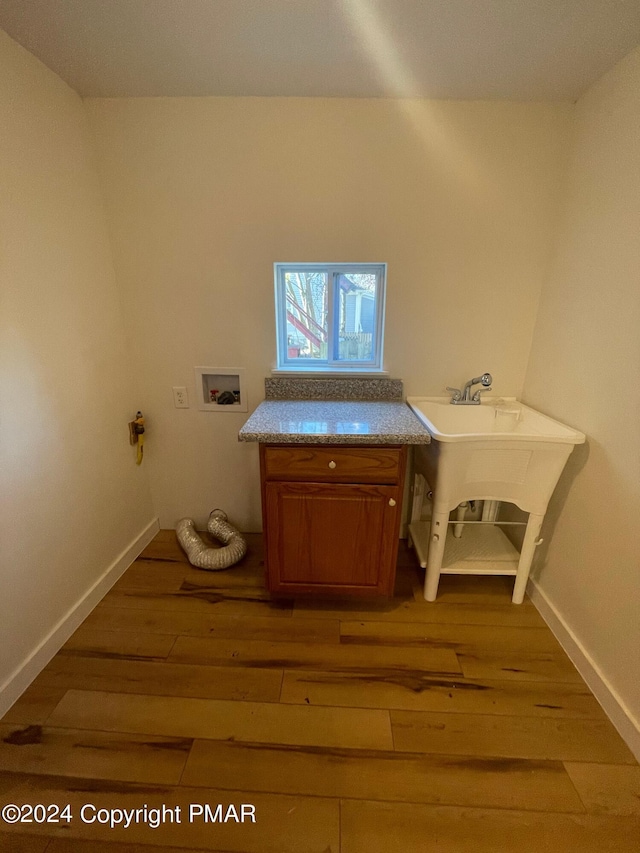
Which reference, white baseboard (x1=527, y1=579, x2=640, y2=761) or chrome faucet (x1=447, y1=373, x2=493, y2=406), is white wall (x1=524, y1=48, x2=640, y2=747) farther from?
chrome faucet (x1=447, y1=373, x2=493, y2=406)

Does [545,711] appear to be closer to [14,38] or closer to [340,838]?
[340,838]

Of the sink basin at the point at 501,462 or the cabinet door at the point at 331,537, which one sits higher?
the sink basin at the point at 501,462

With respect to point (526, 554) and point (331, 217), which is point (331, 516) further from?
point (331, 217)

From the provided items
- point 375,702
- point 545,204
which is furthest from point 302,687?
point 545,204

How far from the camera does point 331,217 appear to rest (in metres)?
1.53

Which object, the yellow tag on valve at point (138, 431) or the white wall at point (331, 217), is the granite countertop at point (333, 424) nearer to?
the white wall at point (331, 217)

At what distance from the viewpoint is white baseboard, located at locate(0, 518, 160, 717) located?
1.14 metres

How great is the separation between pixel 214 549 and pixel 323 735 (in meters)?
0.99

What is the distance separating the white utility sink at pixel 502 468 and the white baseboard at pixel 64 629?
1493 mm

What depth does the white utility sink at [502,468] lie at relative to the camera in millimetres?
1260

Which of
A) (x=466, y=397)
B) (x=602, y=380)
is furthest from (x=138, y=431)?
(x=602, y=380)

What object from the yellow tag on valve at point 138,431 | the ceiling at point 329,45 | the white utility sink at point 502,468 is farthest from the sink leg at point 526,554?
the yellow tag on valve at point 138,431

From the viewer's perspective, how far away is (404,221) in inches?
59.7

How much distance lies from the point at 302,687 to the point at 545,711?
0.83 meters
